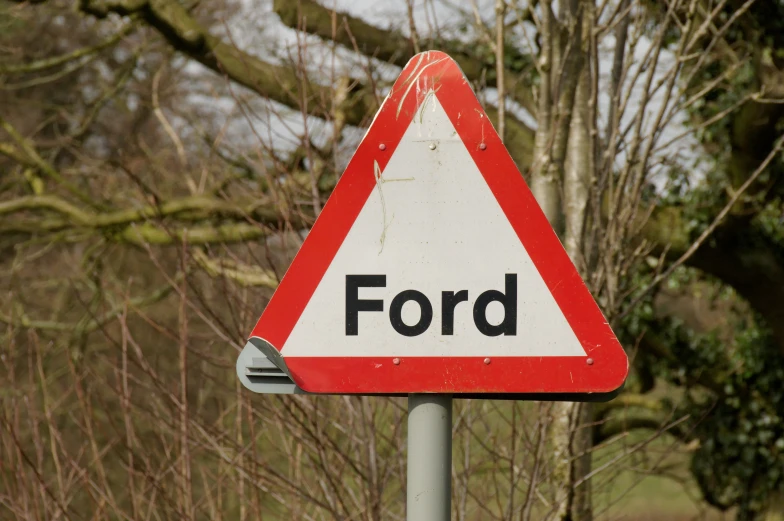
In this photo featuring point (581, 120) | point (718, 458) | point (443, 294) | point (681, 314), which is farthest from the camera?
point (681, 314)

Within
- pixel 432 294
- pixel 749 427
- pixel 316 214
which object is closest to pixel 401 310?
pixel 432 294

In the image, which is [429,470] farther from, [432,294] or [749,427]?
[749,427]

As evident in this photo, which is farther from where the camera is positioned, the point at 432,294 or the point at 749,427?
the point at 749,427

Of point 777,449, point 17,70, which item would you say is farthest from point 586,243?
point 17,70

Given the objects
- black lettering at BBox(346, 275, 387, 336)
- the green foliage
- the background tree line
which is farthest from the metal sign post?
the green foliage

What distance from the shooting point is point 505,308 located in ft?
6.59

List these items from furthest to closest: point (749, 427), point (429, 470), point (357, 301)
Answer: point (749, 427)
point (357, 301)
point (429, 470)

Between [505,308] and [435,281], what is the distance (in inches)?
6.0

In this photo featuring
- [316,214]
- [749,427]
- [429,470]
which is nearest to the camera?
[429,470]

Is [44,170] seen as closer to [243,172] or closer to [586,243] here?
[243,172]

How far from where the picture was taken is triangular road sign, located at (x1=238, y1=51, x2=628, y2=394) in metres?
2.00

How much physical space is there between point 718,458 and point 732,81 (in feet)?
11.9

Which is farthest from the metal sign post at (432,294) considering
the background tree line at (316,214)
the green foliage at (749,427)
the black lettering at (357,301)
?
the green foliage at (749,427)

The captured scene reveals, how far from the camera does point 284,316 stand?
2080 millimetres
